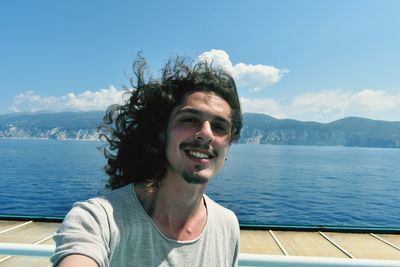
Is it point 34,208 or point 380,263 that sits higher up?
point 380,263

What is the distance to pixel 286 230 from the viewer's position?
27.0ft

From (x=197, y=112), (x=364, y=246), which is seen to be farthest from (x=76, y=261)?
(x=364, y=246)

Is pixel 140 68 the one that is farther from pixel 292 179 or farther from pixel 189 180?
pixel 292 179

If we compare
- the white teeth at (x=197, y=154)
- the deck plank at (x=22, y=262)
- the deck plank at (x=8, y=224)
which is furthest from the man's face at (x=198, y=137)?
the deck plank at (x=8, y=224)

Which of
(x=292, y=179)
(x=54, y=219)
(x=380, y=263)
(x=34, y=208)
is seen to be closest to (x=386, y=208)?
(x=292, y=179)

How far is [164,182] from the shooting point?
1790mm

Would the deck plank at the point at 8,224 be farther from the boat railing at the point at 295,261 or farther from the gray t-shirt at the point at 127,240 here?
the gray t-shirt at the point at 127,240

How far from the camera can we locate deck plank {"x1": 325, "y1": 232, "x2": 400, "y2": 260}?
690 centimetres

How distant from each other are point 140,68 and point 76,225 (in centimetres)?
126

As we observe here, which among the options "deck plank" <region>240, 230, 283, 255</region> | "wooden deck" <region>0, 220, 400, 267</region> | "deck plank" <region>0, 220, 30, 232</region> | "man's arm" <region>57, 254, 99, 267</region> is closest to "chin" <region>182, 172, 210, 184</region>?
"man's arm" <region>57, 254, 99, 267</region>

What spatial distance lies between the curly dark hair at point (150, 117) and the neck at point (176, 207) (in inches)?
4.5

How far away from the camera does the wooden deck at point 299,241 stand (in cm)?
672

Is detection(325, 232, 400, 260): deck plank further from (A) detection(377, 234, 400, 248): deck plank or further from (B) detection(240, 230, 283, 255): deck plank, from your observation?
(B) detection(240, 230, 283, 255): deck plank

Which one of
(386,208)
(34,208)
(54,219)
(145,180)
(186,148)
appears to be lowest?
(34,208)
